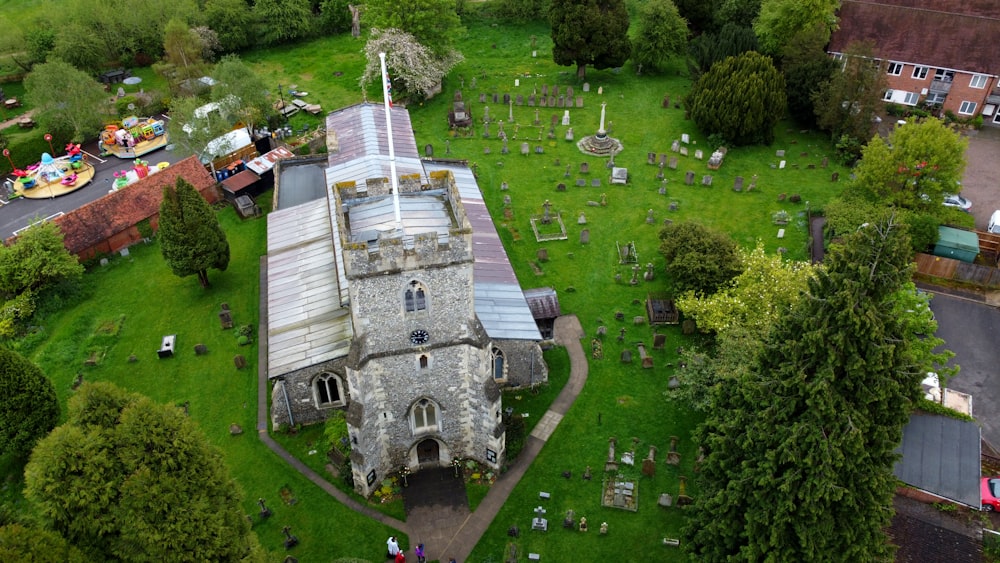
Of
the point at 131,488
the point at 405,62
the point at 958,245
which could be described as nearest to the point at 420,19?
the point at 405,62

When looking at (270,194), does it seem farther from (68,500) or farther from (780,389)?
(780,389)

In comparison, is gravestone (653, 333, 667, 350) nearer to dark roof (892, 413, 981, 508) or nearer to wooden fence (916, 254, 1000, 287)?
dark roof (892, 413, 981, 508)

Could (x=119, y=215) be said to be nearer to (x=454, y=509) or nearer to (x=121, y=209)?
(x=121, y=209)

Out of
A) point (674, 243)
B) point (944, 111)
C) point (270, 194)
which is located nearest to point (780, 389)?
point (674, 243)

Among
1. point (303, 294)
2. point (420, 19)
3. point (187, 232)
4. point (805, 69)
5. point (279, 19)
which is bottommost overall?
point (303, 294)

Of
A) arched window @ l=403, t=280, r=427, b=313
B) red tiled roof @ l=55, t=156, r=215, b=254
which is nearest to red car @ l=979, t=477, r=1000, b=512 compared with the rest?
arched window @ l=403, t=280, r=427, b=313

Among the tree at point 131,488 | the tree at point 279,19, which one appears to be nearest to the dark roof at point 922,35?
the tree at point 279,19
